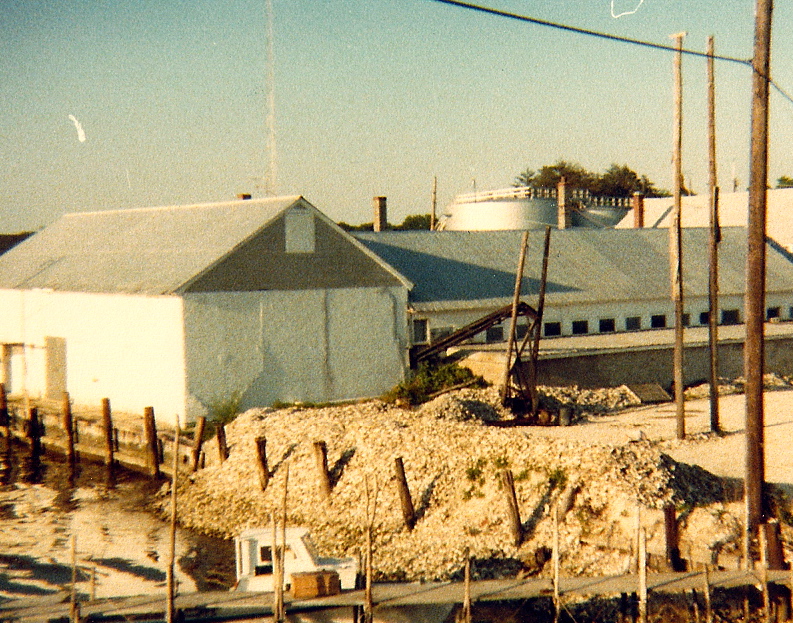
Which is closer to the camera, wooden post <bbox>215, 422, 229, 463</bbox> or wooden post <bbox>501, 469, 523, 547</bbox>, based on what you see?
wooden post <bbox>501, 469, 523, 547</bbox>

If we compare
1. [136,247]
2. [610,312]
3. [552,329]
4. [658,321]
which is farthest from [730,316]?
Result: [136,247]

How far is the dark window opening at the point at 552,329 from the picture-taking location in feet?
127

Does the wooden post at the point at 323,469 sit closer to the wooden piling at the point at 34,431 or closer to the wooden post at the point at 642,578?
the wooden post at the point at 642,578

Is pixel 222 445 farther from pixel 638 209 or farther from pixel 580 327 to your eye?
pixel 638 209

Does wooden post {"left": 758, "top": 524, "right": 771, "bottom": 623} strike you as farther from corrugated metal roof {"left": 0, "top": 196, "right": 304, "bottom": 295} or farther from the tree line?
the tree line

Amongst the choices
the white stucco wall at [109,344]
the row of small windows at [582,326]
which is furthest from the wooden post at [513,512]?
the row of small windows at [582,326]

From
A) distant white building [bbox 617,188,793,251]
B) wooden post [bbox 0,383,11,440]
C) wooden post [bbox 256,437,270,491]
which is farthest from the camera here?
distant white building [bbox 617,188,793,251]

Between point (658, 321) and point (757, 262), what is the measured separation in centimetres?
2794

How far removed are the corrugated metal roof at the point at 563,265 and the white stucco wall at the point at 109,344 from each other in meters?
9.64

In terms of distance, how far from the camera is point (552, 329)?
38844 mm

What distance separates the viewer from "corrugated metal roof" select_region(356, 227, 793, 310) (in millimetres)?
38156

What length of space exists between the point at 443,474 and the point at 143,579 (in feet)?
22.7

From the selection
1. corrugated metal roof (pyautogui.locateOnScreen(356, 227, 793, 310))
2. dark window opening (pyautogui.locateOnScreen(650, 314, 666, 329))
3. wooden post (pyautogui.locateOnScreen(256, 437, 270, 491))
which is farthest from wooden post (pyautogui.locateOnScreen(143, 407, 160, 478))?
dark window opening (pyautogui.locateOnScreen(650, 314, 666, 329))

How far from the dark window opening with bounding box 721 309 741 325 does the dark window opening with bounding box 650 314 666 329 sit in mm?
3424
